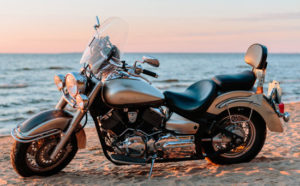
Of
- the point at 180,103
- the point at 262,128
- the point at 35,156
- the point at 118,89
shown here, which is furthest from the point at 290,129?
the point at 35,156

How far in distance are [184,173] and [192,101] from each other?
0.95m

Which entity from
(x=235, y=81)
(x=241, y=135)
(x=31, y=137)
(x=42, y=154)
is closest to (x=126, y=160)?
(x=42, y=154)

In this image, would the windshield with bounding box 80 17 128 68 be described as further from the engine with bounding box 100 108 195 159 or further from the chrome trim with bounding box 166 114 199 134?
the chrome trim with bounding box 166 114 199 134

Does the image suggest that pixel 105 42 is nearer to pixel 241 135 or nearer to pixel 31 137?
pixel 31 137

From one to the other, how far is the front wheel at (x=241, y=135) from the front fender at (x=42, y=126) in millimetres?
1859

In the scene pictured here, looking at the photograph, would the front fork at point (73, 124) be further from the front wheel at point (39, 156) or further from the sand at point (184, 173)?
the sand at point (184, 173)

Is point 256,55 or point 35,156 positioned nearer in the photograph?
point 35,156

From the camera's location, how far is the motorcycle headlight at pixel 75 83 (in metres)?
3.62

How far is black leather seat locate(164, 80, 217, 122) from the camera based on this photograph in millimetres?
4035

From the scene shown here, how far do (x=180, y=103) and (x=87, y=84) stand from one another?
117 centimetres

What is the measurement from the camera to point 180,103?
13.3ft

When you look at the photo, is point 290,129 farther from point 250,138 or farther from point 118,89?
point 118,89

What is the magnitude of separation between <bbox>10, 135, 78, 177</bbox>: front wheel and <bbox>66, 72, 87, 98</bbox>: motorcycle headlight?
69 cm

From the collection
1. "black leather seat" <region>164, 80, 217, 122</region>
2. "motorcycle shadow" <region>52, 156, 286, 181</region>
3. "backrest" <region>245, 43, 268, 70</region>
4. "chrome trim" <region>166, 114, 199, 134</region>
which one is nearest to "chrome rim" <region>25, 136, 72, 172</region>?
"motorcycle shadow" <region>52, 156, 286, 181</region>
